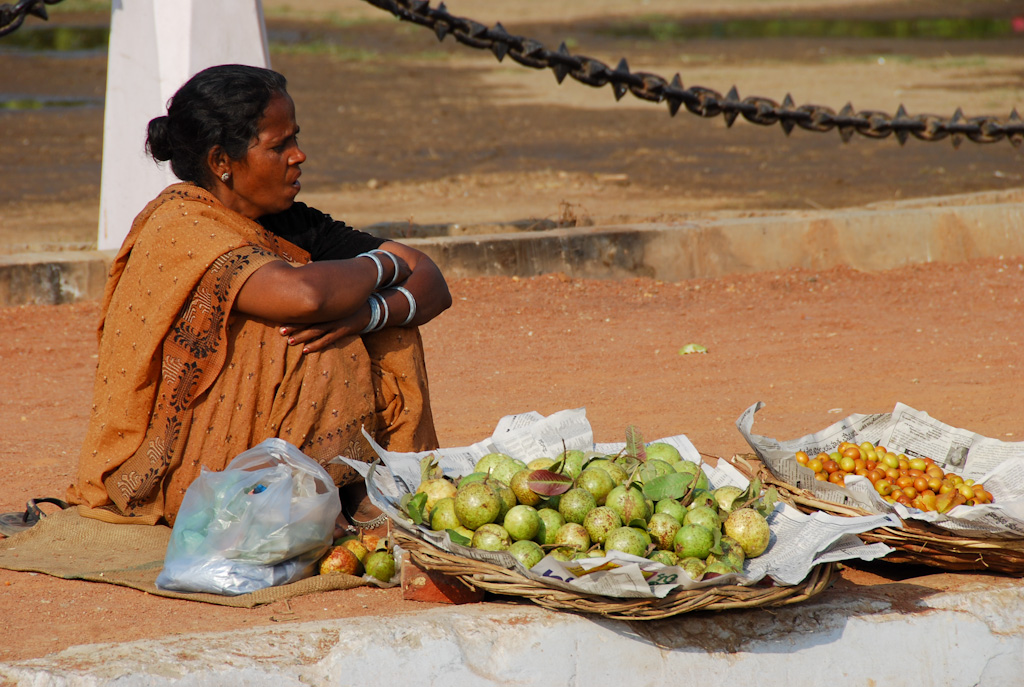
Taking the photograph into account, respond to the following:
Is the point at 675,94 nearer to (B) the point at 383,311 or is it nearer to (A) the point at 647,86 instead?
(A) the point at 647,86

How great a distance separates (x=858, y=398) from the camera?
4.87 meters

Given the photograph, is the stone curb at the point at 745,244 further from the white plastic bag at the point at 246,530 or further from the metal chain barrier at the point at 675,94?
the white plastic bag at the point at 246,530

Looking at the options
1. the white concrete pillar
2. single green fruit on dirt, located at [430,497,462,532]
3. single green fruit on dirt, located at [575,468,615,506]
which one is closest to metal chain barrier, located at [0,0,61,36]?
the white concrete pillar

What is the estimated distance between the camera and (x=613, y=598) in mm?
2496

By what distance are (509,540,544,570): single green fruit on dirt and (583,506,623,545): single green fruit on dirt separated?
0.42ft

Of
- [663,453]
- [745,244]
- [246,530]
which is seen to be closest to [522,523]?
[663,453]

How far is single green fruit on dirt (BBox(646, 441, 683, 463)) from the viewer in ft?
9.97

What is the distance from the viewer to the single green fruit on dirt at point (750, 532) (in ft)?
8.80

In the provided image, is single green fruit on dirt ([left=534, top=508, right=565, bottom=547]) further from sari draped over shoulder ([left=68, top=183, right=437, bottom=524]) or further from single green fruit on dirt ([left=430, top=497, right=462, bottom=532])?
sari draped over shoulder ([left=68, top=183, right=437, bottom=524])

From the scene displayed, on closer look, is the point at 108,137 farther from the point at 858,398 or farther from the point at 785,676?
the point at 785,676

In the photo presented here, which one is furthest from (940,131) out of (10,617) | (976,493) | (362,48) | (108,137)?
(362,48)

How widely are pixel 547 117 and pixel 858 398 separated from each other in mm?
8673

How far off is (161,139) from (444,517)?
1345 mm

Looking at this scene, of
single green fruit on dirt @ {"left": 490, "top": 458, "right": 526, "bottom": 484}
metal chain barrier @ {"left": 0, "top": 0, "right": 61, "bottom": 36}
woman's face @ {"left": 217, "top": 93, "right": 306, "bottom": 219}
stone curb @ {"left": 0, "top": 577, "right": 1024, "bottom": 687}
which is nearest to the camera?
stone curb @ {"left": 0, "top": 577, "right": 1024, "bottom": 687}
